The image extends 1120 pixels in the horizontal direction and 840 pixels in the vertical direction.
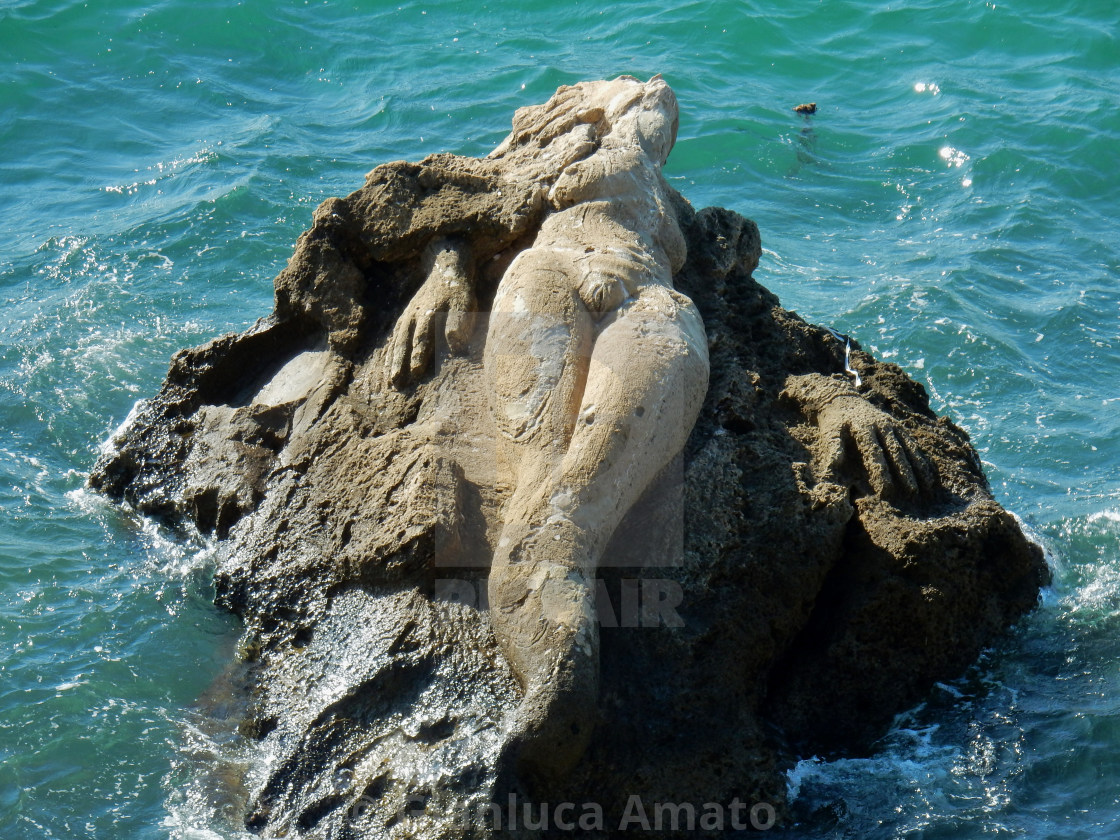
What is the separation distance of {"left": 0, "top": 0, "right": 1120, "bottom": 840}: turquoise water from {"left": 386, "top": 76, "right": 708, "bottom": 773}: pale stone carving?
3.81 ft

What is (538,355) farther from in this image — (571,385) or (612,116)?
(612,116)

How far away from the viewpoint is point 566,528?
13.9 feet

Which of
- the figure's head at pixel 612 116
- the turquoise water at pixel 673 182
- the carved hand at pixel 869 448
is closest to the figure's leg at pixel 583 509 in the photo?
the carved hand at pixel 869 448

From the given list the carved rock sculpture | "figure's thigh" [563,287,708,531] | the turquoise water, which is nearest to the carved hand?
the carved rock sculpture

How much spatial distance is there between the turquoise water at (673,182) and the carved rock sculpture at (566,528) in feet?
1.13

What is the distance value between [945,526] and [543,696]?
69.6 inches

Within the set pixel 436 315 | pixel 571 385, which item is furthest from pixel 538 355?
pixel 436 315

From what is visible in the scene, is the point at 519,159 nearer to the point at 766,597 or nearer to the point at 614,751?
the point at 766,597

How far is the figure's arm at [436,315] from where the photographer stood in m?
5.43

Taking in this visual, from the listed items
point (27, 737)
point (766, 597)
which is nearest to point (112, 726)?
point (27, 737)

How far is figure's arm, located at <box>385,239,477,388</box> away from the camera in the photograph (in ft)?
17.8

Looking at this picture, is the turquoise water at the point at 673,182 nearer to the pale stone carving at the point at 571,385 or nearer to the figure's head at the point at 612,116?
the pale stone carving at the point at 571,385

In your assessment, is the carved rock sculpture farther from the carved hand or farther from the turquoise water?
the turquoise water

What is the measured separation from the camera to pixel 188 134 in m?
11.6
